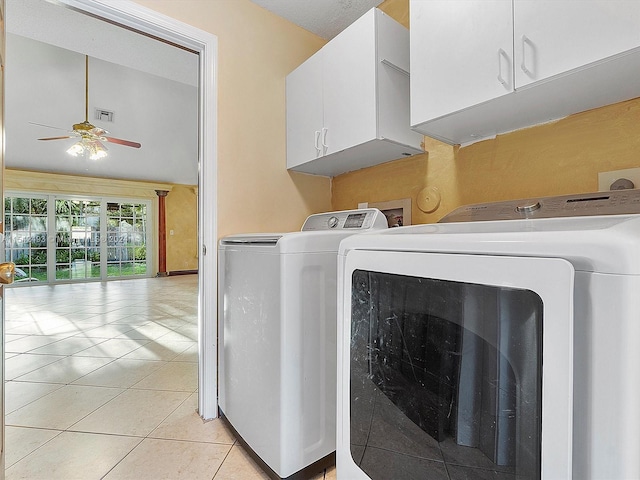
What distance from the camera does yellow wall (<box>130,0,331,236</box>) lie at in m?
1.86

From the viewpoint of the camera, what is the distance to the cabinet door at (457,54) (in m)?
1.08

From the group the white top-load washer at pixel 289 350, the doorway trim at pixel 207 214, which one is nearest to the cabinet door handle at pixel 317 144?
the doorway trim at pixel 207 214

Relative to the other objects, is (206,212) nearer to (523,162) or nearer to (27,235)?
(523,162)

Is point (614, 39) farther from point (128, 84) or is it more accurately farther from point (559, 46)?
point (128, 84)

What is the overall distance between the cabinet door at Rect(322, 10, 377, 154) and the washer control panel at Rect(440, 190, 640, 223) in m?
0.58

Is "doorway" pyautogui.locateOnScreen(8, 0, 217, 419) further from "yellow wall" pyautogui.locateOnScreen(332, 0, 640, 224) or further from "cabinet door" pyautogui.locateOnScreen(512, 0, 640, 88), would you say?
"cabinet door" pyautogui.locateOnScreen(512, 0, 640, 88)

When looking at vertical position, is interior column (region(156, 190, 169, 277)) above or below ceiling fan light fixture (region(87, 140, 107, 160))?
→ below

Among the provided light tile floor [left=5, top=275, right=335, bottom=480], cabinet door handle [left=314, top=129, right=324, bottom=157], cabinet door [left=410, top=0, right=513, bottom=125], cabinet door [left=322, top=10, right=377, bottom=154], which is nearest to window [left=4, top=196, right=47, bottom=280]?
light tile floor [left=5, top=275, right=335, bottom=480]

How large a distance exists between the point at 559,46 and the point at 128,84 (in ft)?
14.4

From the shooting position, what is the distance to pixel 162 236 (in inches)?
336

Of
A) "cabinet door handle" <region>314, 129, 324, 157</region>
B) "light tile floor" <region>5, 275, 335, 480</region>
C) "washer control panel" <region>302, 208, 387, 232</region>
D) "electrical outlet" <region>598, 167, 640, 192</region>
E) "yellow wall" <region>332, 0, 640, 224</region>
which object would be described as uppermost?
"cabinet door handle" <region>314, 129, 324, 157</region>

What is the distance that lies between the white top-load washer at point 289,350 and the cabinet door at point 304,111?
76 centimetres

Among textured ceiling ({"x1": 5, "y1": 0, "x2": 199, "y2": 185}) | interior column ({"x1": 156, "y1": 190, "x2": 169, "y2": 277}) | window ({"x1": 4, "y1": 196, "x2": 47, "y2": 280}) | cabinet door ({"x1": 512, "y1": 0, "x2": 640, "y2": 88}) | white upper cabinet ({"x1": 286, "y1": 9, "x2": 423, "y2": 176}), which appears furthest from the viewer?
interior column ({"x1": 156, "y1": 190, "x2": 169, "y2": 277})

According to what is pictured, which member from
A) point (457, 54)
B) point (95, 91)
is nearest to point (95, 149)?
point (95, 91)
